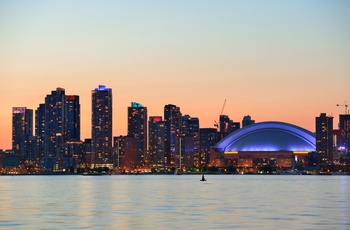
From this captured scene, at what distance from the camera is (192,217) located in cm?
7506

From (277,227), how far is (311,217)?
1200cm

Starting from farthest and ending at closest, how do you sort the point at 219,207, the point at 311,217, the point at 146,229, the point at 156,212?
the point at 219,207 < the point at 156,212 < the point at 311,217 < the point at 146,229

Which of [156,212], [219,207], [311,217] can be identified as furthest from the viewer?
[219,207]

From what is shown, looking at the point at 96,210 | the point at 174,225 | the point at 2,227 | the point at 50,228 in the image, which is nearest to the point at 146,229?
the point at 174,225

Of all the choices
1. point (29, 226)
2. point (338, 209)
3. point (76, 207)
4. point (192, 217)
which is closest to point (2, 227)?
point (29, 226)

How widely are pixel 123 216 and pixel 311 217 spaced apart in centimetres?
1880

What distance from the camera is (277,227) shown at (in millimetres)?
63844

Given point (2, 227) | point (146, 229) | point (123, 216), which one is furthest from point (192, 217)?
point (2, 227)

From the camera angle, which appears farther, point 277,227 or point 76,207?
point 76,207

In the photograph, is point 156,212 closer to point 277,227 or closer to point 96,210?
point 96,210

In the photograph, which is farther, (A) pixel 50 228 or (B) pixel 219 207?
(B) pixel 219 207

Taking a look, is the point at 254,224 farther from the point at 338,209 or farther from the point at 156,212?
the point at 338,209

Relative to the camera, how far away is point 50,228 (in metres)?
63.3

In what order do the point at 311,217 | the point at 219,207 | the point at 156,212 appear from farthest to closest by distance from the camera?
the point at 219,207
the point at 156,212
the point at 311,217
